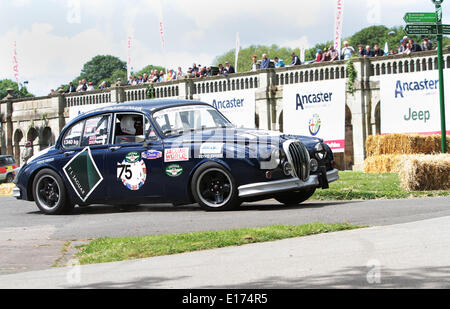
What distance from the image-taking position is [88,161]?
1268 cm

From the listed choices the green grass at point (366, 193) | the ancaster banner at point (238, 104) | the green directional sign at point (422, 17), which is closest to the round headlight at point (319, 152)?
the green grass at point (366, 193)

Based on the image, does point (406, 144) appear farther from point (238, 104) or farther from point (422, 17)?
point (238, 104)

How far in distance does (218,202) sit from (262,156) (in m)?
1.05

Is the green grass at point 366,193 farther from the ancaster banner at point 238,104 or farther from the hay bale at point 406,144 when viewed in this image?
the ancaster banner at point 238,104

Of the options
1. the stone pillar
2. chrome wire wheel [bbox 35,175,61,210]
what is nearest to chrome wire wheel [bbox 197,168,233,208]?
chrome wire wheel [bbox 35,175,61,210]

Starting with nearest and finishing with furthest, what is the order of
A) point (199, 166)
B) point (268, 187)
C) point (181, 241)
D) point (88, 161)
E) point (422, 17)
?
point (181, 241)
point (268, 187)
point (199, 166)
point (88, 161)
point (422, 17)

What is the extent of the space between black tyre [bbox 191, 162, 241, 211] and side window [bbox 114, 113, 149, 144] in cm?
142

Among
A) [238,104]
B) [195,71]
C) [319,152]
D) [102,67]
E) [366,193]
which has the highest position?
[102,67]

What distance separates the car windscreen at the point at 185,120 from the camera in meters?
12.3

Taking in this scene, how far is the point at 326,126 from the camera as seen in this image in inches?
1292

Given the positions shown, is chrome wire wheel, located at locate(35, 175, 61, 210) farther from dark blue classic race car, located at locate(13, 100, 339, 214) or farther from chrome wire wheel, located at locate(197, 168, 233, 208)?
chrome wire wheel, located at locate(197, 168, 233, 208)

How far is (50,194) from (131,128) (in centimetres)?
199

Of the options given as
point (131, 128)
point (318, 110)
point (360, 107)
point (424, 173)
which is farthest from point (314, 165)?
point (360, 107)
